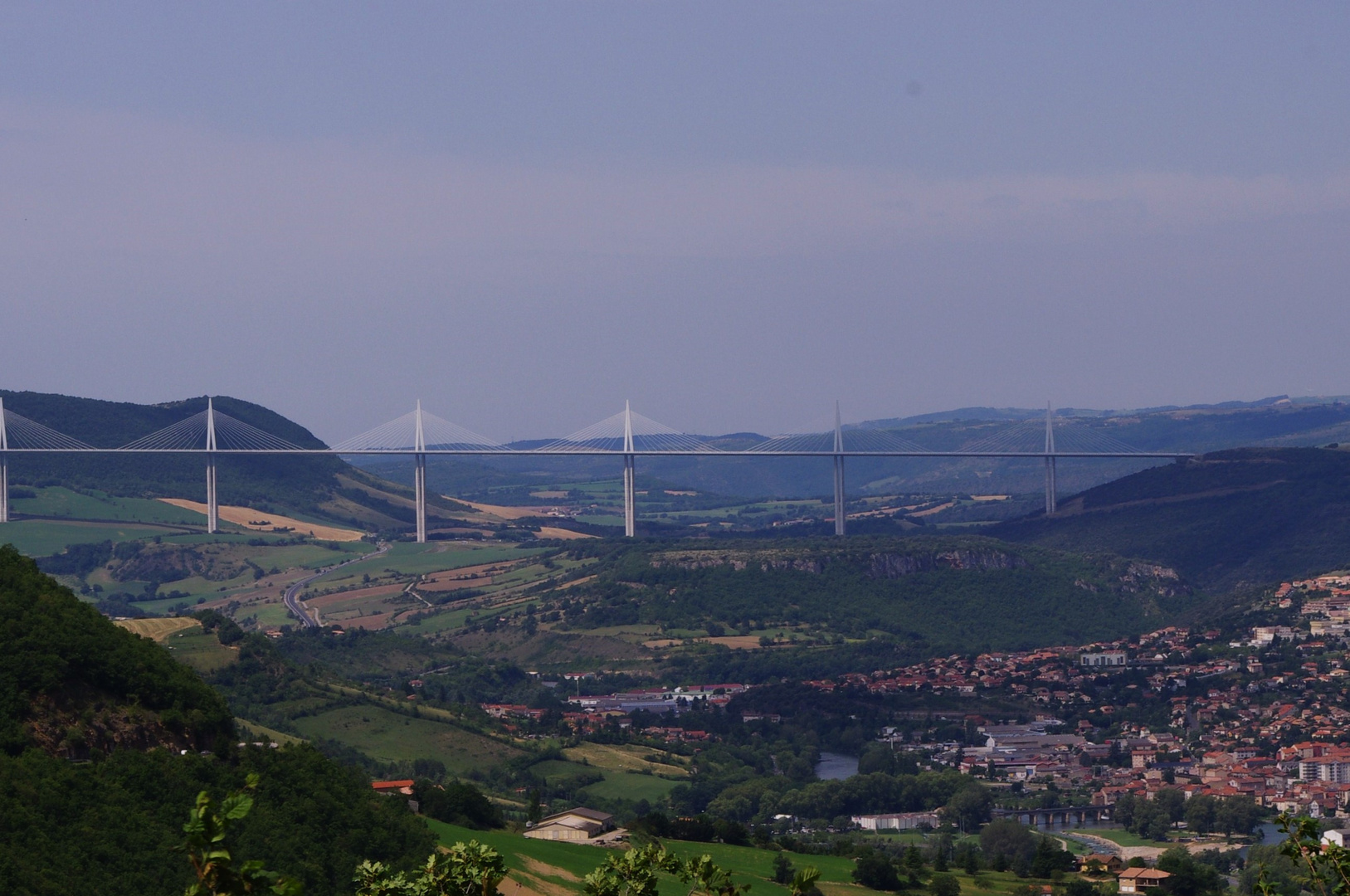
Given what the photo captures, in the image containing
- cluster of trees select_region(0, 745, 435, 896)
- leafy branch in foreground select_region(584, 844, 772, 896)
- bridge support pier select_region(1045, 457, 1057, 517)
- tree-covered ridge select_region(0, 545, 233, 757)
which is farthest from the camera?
bridge support pier select_region(1045, 457, 1057, 517)

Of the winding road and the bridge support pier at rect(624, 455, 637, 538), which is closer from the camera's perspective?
the winding road

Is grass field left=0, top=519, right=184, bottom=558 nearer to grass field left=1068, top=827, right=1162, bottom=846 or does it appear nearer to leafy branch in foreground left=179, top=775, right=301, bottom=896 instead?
grass field left=1068, top=827, right=1162, bottom=846

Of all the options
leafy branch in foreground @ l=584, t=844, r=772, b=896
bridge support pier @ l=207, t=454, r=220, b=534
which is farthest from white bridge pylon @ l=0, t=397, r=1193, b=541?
leafy branch in foreground @ l=584, t=844, r=772, b=896

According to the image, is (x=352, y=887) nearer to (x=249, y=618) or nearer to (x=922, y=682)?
(x=922, y=682)

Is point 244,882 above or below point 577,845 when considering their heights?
above

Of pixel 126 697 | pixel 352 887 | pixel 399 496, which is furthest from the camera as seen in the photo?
pixel 399 496

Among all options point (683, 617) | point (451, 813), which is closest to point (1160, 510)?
point (683, 617)

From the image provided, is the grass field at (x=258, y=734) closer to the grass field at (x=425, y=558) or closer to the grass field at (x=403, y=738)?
the grass field at (x=403, y=738)
